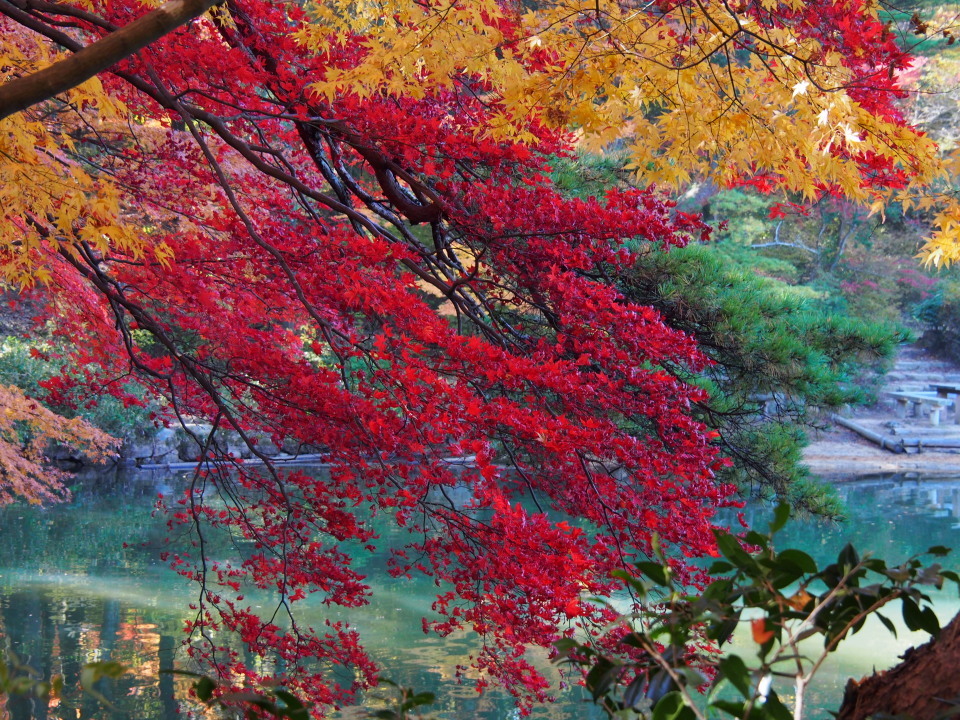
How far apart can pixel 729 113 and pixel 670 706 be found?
2206 mm

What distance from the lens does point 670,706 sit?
0.94m

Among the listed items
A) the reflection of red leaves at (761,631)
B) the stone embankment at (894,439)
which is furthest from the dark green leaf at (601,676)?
the stone embankment at (894,439)

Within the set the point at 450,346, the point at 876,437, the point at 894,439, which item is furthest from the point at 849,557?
the point at 876,437

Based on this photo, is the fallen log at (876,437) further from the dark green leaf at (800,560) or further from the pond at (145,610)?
the dark green leaf at (800,560)

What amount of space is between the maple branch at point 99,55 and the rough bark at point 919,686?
1388 mm

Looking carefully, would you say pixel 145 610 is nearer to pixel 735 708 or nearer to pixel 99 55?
pixel 99 55

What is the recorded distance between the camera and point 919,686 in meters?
0.96

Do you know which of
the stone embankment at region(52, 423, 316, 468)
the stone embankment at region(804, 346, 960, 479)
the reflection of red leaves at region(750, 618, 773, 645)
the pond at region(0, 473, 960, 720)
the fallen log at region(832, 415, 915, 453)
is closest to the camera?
the reflection of red leaves at region(750, 618, 773, 645)

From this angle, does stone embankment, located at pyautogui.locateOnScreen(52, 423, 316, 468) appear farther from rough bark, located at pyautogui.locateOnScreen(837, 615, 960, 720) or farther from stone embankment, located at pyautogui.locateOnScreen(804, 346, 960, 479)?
rough bark, located at pyautogui.locateOnScreen(837, 615, 960, 720)

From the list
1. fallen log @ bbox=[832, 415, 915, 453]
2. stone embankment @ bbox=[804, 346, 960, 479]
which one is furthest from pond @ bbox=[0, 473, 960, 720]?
fallen log @ bbox=[832, 415, 915, 453]

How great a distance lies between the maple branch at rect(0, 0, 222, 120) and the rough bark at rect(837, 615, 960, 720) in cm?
139

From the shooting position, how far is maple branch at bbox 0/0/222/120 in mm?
1415

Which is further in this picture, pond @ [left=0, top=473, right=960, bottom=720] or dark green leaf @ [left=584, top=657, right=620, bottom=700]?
pond @ [left=0, top=473, right=960, bottom=720]

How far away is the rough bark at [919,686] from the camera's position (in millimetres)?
946
